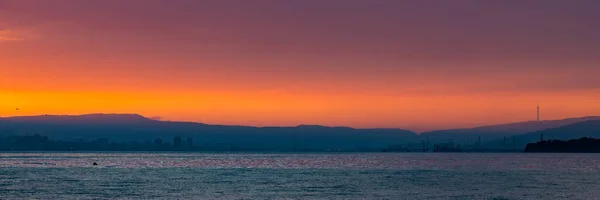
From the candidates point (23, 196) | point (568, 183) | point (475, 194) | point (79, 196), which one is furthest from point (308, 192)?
point (568, 183)

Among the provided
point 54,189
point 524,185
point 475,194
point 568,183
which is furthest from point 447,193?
point 54,189

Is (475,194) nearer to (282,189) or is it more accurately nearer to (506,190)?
(506,190)

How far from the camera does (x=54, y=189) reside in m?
79.1

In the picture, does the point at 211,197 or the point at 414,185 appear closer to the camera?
the point at 211,197

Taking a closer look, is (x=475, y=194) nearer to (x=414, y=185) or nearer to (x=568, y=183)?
(x=414, y=185)

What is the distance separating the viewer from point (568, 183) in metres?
89.8

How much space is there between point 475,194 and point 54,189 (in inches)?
1576

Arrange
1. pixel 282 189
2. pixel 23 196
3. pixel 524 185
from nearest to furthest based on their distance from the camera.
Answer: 1. pixel 23 196
2. pixel 282 189
3. pixel 524 185

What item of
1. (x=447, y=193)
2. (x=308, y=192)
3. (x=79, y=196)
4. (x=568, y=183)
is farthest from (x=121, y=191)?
(x=568, y=183)

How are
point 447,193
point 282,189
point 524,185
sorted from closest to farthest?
point 447,193 < point 282,189 < point 524,185

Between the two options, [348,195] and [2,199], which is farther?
[348,195]

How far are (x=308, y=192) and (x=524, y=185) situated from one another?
2595cm

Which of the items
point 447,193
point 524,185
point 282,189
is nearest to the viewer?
point 447,193

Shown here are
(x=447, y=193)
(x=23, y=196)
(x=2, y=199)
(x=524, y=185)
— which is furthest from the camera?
(x=524, y=185)
